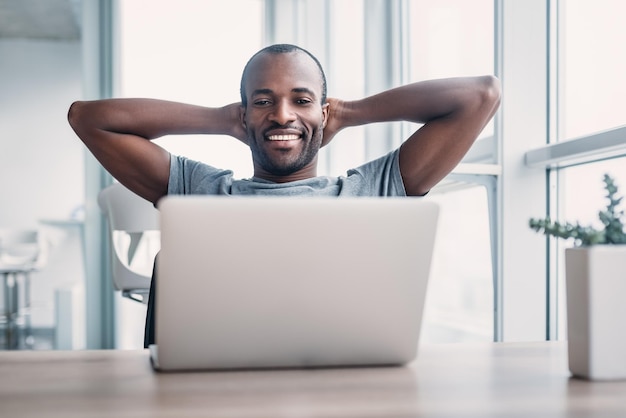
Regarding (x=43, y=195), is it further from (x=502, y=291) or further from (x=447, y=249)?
(x=502, y=291)

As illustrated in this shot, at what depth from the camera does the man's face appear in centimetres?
149

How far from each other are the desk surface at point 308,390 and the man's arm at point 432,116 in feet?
2.50

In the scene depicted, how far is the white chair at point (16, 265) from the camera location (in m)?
4.98

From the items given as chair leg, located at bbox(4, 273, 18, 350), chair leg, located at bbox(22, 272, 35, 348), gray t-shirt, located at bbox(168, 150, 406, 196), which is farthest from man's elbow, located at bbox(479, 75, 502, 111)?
chair leg, located at bbox(22, 272, 35, 348)

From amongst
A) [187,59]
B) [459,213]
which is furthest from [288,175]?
[187,59]

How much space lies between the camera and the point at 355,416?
1.71ft

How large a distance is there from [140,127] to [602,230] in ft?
3.63

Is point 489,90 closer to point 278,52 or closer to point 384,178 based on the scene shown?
point 384,178

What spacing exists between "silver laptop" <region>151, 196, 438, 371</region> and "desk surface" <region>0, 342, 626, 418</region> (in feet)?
0.09

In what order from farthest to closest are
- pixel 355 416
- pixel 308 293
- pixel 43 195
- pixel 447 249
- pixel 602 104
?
pixel 43 195 → pixel 447 249 → pixel 602 104 → pixel 308 293 → pixel 355 416

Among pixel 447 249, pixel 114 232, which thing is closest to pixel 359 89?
pixel 447 249

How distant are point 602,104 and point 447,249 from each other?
100 centimetres

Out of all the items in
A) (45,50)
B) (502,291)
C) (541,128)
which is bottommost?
(502,291)

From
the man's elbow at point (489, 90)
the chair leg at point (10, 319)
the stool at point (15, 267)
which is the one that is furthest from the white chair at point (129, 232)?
the chair leg at point (10, 319)
